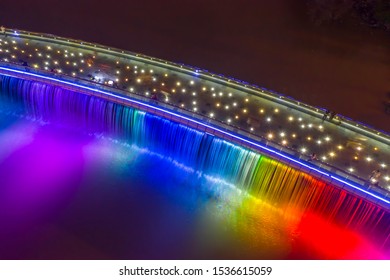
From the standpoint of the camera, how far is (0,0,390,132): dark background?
2117cm

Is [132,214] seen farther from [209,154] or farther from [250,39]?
[250,39]

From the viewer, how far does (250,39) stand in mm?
24172

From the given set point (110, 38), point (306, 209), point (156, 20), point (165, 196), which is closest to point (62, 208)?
point (165, 196)

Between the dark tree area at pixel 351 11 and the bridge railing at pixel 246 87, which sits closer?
the bridge railing at pixel 246 87

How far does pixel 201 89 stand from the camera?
17406mm

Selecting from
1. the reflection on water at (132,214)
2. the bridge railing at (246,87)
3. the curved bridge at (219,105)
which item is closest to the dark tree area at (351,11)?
the bridge railing at (246,87)

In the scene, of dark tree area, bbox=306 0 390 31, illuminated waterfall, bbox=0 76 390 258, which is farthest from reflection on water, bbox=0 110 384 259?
dark tree area, bbox=306 0 390 31

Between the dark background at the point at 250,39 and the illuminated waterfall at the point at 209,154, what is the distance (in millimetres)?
6712

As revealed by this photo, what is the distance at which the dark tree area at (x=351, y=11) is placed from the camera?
23844mm

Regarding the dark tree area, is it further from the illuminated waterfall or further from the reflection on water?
the reflection on water

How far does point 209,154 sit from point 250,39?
11.0 meters

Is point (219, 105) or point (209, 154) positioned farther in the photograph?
point (219, 105)

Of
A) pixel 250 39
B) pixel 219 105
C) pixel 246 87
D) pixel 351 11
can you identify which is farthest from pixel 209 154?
pixel 351 11

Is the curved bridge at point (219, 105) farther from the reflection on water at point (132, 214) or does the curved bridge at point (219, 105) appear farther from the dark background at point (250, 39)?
the dark background at point (250, 39)
